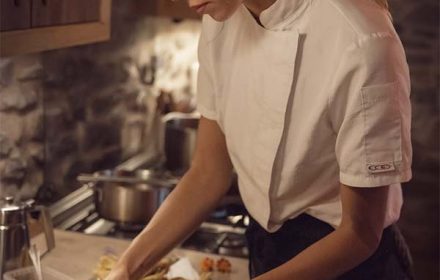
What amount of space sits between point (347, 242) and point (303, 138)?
0.20m

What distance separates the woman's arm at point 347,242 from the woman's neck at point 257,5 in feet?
1.20

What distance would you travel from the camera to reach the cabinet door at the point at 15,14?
52.3 inches

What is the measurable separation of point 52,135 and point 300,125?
983 millimetres

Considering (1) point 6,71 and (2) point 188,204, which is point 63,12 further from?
(2) point 188,204

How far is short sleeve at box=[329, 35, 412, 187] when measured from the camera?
1131 millimetres

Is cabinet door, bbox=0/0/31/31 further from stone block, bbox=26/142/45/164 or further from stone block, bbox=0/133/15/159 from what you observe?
stone block, bbox=26/142/45/164

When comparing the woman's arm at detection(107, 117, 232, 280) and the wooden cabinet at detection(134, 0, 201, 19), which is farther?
the wooden cabinet at detection(134, 0, 201, 19)

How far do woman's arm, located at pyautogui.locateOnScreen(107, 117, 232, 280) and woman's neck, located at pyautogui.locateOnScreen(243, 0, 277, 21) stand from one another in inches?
10.8

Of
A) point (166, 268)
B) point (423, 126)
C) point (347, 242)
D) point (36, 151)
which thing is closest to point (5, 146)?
point (36, 151)

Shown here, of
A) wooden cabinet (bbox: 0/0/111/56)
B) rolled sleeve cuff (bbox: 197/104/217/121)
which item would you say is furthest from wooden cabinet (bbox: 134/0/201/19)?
rolled sleeve cuff (bbox: 197/104/217/121)

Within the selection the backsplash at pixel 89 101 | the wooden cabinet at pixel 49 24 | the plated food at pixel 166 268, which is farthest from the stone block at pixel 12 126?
the plated food at pixel 166 268

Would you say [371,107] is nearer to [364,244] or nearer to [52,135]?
[364,244]

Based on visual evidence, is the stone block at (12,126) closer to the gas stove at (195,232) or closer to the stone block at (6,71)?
the stone block at (6,71)

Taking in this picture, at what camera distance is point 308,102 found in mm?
1245
